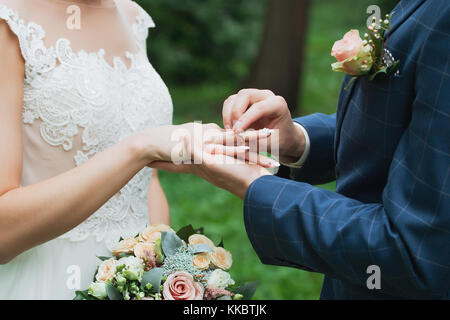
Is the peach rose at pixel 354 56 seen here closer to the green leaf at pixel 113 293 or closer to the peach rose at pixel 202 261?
the peach rose at pixel 202 261

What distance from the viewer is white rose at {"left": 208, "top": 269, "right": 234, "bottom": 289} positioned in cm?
169

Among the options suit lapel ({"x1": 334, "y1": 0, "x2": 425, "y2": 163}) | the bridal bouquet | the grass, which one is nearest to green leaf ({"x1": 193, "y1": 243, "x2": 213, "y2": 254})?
the bridal bouquet

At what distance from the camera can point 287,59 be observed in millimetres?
9711

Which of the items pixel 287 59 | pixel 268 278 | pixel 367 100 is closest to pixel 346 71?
pixel 367 100

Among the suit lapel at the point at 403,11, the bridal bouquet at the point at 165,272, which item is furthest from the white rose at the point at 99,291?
the suit lapel at the point at 403,11

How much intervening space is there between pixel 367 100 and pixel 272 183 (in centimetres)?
41

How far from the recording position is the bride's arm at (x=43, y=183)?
1956 mm

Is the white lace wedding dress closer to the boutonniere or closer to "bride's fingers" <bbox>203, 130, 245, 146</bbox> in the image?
"bride's fingers" <bbox>203, 130, 245, 146</bbox>

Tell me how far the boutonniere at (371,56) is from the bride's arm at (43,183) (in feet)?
2.43

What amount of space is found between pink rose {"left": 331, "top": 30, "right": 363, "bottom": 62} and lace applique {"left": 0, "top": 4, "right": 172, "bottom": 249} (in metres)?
1.06

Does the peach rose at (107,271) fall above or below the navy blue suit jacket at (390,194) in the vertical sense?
below

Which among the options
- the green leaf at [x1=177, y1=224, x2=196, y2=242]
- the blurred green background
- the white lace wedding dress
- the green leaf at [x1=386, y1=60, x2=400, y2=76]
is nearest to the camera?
the green leaf at [x1=386, y1=60, x2=400, y2=76]
